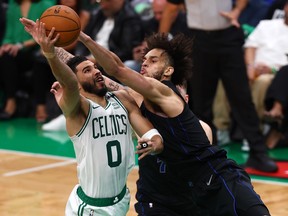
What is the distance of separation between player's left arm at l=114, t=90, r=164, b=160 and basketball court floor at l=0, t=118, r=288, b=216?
165 cm

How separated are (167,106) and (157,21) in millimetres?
5250

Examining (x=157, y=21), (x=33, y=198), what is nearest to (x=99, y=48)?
(x=33, y=198)

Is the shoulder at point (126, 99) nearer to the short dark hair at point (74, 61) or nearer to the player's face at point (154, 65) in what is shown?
the player's face at point (154, 65)

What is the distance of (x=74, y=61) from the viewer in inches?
220

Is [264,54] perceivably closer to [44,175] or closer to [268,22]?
[268,22]

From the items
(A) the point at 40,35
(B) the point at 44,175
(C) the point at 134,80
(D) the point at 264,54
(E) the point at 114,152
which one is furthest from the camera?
(D) the point at 264,54

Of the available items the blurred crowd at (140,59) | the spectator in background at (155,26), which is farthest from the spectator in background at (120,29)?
the spectator in background at (155,26)

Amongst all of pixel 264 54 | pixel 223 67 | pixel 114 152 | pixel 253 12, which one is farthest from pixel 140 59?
pixel 114 152

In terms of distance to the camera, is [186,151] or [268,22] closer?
[186,151]

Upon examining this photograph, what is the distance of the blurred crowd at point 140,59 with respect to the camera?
917 cm

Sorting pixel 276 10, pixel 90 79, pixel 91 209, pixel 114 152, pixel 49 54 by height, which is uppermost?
pixel 49 54

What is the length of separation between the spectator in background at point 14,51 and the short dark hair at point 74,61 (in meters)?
5.93

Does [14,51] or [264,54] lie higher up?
[264,54]

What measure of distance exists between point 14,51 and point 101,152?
6368 mm
